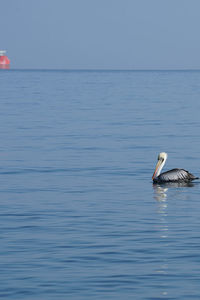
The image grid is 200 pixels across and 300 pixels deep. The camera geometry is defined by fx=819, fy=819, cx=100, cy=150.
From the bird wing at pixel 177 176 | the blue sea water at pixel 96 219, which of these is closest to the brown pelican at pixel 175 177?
the bird wing at pixel 177 176

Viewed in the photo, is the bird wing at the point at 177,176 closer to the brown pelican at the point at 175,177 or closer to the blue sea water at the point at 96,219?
the brown pelican at the point at 175,177

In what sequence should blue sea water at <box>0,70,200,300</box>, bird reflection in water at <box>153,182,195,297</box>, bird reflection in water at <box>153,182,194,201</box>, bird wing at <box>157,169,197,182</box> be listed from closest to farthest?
1. blue sea water at <box>0,70,200,300</box>
2. bird reflection in water at <box>153,182,195,297</box>
3. bird reflection in water at <box>153,182,194,201</box>
4. bird wing at <box>157,169,197,182</box>


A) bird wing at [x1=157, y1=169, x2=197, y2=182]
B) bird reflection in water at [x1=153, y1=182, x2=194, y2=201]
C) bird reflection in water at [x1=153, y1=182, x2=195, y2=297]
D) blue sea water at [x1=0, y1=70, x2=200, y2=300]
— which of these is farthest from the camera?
bird wing at [x1=157, y1=169, x2=197, y2=182]

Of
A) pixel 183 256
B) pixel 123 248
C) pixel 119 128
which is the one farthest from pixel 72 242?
pixel 119 128

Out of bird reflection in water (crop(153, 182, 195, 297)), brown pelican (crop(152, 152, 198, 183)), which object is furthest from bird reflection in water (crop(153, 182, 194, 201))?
brown pelican (crop(152, 152, 198, 183))

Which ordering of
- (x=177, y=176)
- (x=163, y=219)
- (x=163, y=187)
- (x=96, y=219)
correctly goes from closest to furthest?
(x=96, y=219) < (x=163, y=219) < (x=163, y=187) < (x=177, y=176)

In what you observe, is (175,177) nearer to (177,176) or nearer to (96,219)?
(177,176)

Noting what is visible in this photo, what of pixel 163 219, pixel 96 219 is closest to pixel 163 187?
pixel 163 219

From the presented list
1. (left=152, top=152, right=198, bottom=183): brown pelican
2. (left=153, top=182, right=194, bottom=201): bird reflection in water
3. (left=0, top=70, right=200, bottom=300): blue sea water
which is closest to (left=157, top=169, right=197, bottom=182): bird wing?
(left=152, top=152, right=198, bottom=183): brown pelican

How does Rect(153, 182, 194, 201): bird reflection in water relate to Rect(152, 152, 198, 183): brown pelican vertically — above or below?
below

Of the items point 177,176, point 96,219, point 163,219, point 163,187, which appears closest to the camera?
point 96,219

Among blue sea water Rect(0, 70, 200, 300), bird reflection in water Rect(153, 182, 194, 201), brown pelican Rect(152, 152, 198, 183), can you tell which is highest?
brown pelican Rect(152, 152, 198, 183)

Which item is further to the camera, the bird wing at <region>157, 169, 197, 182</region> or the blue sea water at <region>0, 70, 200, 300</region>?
the bird wing at <region>157, 169, 197, 182</region>

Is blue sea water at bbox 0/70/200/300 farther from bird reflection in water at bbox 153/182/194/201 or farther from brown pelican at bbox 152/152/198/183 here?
brown pelican at bbox 152/152/198/183
